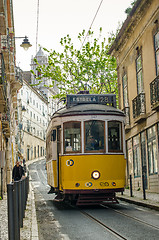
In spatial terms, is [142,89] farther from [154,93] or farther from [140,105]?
[154,93]

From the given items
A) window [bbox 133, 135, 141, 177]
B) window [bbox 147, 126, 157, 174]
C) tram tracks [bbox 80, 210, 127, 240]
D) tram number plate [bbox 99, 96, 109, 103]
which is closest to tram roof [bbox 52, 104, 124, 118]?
tram number plate [bbox 99, 96, 109, 103]

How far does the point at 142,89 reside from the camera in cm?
2052

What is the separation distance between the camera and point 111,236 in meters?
7.23

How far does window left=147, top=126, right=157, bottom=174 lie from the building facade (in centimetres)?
4316

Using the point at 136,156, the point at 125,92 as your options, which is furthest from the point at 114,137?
the point at 125,92

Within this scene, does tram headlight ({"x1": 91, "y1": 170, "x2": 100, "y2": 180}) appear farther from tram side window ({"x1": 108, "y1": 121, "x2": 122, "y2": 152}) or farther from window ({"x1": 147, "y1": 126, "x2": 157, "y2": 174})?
window ({"x1": 147, "y1": 126, "x2": 157, "y2": 174})

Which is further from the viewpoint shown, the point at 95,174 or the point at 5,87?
the point at 5,87

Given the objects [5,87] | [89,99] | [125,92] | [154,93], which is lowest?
[89,99]

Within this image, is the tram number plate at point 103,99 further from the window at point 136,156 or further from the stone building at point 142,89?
the window at point 136,156

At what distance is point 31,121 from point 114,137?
63.2 meters

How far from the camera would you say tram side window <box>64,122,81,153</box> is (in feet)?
39.1

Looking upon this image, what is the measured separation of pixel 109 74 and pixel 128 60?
6.69 m

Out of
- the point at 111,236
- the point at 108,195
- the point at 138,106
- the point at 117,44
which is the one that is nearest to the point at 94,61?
the point at 117,44

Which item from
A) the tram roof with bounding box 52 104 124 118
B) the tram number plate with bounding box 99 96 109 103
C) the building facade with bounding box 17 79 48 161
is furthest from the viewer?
the building facade with bounding box 17 79 48 161
